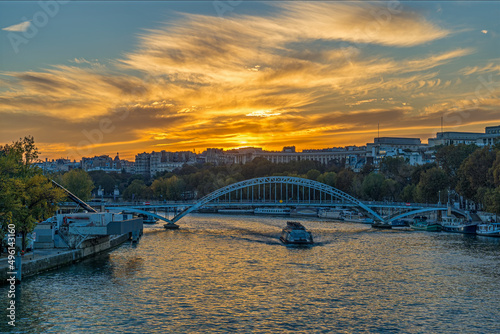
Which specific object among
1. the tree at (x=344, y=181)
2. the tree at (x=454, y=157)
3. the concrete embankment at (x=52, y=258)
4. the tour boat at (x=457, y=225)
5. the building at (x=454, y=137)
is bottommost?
the concrete embankment at (x=52, y=258)

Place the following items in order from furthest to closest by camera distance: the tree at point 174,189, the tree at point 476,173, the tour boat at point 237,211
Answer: the tree at point 174,189
the tour boat at point 237,211
the tree at point 476,173

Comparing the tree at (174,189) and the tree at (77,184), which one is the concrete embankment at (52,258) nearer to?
the tree at (77,184)

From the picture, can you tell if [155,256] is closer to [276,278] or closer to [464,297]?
[276,278]

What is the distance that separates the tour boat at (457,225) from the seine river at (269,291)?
35.0 ft

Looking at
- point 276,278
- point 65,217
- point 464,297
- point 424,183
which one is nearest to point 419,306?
point 464,297

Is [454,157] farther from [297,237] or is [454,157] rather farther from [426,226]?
[297,237]

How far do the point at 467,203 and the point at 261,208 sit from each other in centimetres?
3429

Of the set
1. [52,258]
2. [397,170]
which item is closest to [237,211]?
[397,170]

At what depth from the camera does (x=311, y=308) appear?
2298cm

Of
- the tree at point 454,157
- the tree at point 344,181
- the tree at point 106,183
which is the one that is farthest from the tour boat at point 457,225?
the tree at point 106,183

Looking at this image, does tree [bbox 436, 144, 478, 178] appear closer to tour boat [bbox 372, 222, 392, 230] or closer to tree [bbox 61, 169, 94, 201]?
tour boat [bbox 372, 222, 392, 230]

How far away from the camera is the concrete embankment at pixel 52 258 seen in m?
26.9

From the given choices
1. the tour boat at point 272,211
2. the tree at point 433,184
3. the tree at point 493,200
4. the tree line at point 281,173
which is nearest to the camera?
the tree line at point 281,173

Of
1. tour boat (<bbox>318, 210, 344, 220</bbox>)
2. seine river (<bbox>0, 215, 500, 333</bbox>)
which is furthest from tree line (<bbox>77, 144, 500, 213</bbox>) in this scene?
seine river (<bbox>0, 215, 500, 333</bbox>)
